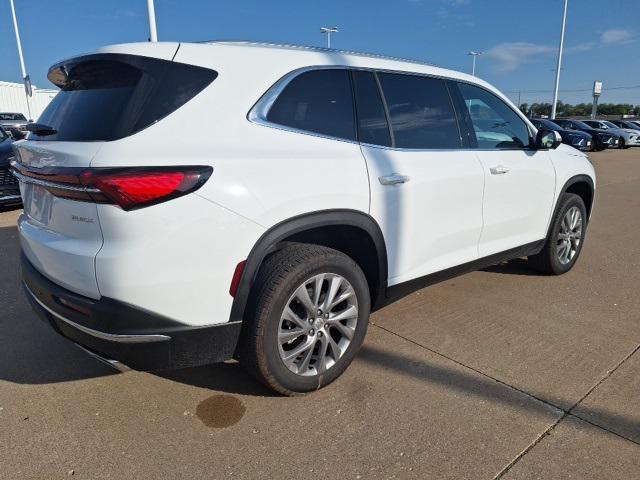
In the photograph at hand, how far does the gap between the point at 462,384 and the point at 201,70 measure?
2205mm

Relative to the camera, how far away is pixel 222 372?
299 centimetres

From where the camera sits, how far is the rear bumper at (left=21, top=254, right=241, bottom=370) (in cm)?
210

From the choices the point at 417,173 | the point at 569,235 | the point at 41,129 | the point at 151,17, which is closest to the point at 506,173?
the point at 417,173

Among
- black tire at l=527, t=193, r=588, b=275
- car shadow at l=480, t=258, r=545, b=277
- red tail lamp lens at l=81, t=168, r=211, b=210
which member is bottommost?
car shadow at l=480, t=258, r=545, b=277

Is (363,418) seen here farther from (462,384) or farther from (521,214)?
(521,214)

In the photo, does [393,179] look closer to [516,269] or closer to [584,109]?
[516,269]

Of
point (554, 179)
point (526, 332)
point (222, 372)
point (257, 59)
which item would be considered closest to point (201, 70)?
point (257, 59)

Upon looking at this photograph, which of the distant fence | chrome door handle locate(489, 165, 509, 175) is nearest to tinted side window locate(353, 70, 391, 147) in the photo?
chrome door handle locate(489, 165, 509, 175)

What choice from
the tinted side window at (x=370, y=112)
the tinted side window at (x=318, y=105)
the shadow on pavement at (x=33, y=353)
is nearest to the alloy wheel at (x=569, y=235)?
the tinted side window at (x=370, y=112)

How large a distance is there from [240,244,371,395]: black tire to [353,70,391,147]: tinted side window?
2.41 ft

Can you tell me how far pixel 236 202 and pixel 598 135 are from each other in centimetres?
2678

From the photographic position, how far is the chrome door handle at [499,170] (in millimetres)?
3543

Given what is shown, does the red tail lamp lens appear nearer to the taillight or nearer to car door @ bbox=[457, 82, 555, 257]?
the taillight

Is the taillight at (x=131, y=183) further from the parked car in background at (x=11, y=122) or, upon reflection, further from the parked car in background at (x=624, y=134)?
the parked car in background at (x=624, y=134)
